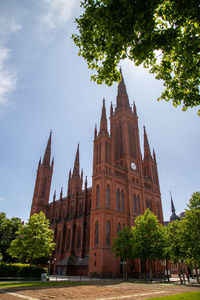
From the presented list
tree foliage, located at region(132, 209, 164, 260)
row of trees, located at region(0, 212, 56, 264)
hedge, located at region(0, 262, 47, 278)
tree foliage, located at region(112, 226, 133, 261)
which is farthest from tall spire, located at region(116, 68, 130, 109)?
hedge, located at region(0, 262, 47, 278)

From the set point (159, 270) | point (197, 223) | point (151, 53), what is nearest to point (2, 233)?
point (159, 270)

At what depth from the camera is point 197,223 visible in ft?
76.7

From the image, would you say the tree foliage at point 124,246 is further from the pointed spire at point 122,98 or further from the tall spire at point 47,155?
the tall spire at point 47,155

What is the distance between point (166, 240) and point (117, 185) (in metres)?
17.1

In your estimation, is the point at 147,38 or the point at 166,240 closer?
the point at 147,38

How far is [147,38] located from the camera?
854cm

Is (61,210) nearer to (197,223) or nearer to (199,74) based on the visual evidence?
(197,223)

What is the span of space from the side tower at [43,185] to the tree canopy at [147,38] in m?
69.0

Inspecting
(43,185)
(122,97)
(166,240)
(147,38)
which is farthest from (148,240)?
(43,185)

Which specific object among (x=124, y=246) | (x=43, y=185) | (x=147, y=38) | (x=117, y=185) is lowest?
(x=124, y=246)

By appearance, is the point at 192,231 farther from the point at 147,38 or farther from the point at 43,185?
the point at 43,185

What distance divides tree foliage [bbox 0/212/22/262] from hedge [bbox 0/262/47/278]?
11.8m

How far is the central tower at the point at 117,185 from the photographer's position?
122 ft

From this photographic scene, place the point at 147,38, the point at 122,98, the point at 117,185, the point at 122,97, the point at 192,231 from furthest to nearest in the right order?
1. the point at 122,97
2. the point at 122,98
3. the point at 117,185
4. the point at 192,231
5. the point at 147,38
